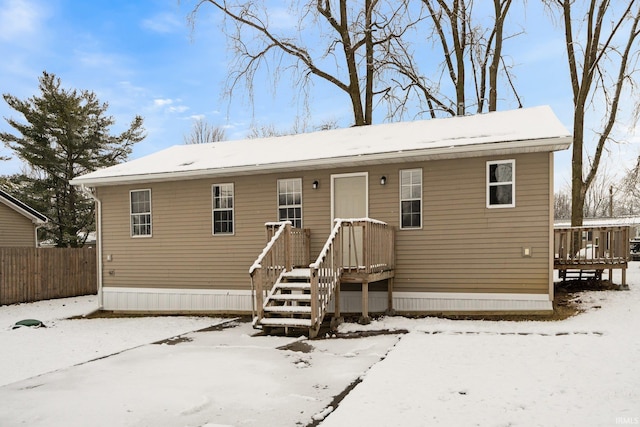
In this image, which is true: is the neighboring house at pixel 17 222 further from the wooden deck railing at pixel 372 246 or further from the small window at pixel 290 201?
the wooden deck railing at pixel 372 246

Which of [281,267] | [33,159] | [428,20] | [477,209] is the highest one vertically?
[428,20]

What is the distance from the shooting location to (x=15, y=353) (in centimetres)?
733

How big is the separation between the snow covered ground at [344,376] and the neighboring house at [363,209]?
1.12m

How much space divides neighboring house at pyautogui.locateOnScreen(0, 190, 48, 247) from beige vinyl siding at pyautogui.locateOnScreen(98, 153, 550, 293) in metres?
8.15

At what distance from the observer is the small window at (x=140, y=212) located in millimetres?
11523

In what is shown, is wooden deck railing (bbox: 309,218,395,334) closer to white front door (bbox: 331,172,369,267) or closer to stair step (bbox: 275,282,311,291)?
stair step (bbox: 275,282,311,291)

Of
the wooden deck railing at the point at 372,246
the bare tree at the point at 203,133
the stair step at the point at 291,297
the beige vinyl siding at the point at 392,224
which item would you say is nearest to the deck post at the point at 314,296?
the stair step at the point at 291,297

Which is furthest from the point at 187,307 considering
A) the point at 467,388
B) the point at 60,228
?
the point at 60,228

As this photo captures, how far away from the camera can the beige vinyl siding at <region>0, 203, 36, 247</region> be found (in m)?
17.4

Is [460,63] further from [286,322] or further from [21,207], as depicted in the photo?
[21,207]

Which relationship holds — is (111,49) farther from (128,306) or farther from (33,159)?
(128,306)

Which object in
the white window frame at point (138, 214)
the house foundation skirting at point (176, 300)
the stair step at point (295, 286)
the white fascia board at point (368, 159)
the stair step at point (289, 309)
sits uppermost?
the white fascia board at point (368, 159)

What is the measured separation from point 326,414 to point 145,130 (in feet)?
71.7

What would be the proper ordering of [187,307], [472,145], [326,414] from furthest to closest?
[187,307] → [472,145] → [326,414]
